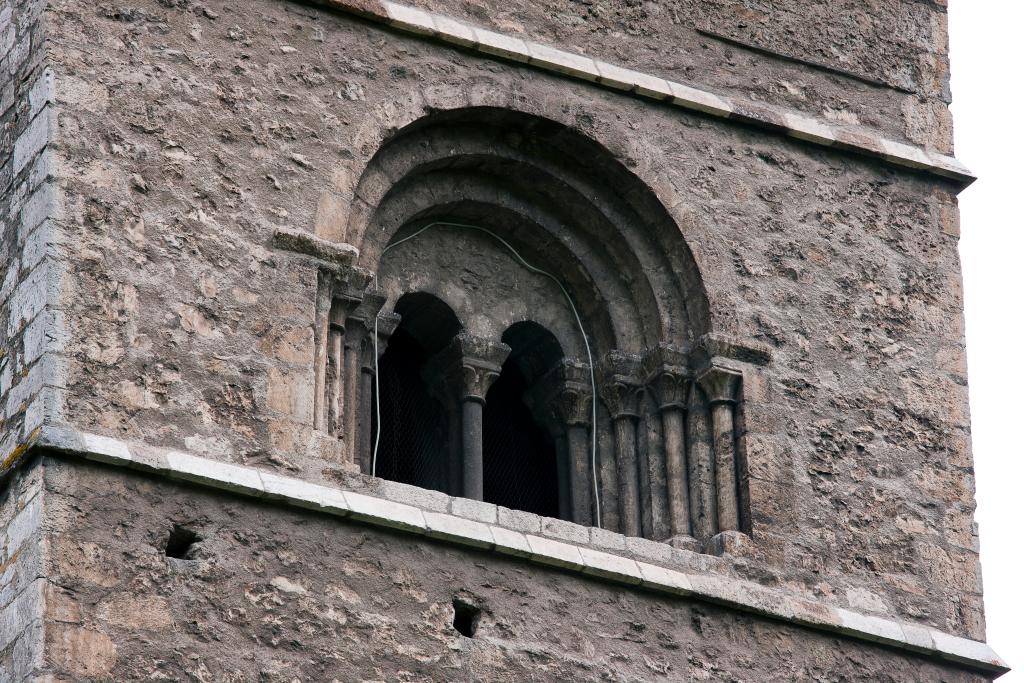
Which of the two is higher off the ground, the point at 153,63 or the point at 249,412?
the point at 153,63

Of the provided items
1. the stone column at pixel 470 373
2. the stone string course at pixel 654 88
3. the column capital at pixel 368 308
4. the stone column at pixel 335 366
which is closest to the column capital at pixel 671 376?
the stone column at pixel 470 373

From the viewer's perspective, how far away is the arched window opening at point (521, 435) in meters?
13.6

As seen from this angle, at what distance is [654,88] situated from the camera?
13797mm

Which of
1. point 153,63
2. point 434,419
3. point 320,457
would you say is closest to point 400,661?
point 320,457

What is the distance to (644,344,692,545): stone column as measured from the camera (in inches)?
524

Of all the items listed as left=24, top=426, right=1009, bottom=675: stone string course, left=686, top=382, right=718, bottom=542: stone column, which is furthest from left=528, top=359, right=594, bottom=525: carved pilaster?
left=24, top=426, right=1009, bottom=675: stone string course

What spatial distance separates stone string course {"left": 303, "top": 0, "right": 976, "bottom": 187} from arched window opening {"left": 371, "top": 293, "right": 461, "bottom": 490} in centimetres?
121

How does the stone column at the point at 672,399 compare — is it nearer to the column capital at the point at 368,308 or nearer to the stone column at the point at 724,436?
the stone column at the point at 724,436

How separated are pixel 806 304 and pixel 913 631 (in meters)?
1.68

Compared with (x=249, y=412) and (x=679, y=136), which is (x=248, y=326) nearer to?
(x=249, y=412)

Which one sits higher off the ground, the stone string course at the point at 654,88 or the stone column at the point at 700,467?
the stone string course at the point at 654,88

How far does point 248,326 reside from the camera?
12148 millimetres

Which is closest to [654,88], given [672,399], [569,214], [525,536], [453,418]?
[569,214]

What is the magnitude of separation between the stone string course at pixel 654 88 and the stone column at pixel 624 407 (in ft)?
4.21
